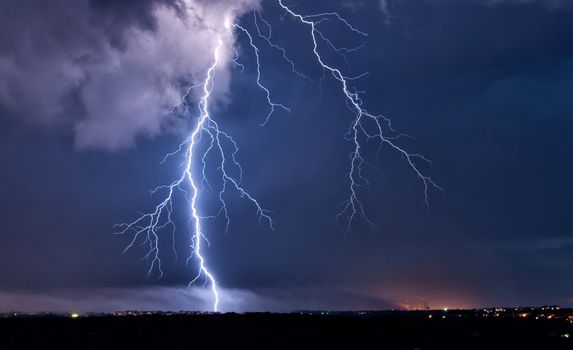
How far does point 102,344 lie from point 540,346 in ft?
90.8

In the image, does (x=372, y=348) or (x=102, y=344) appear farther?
(x=102, y=344)

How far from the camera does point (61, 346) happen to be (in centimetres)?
3800

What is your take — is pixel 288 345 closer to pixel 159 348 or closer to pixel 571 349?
pixel 159 348

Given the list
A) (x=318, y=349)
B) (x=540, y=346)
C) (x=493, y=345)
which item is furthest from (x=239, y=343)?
(x=540, y=346)

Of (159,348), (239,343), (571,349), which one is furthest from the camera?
(239,343)

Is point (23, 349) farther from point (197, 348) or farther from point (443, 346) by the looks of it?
point (443, 346)

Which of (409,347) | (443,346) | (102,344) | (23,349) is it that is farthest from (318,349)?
(23,349)

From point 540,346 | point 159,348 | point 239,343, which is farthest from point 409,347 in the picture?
point 159,348

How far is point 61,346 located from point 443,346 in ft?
78.4

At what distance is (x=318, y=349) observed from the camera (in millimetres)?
33594

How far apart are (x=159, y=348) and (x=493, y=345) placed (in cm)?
2063

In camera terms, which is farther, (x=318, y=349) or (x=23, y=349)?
(x=23, y=349)

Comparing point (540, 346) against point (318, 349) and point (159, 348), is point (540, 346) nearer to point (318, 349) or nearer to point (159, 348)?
point (318, 349)

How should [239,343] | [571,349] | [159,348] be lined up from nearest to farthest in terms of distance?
[571,349]
[159,348]
[239,343]
